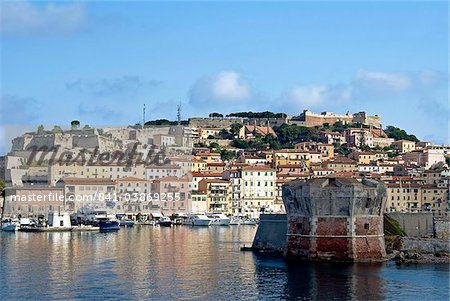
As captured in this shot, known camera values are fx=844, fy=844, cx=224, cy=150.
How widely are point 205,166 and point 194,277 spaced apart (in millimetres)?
64777

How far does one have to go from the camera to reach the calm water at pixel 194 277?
2942cm

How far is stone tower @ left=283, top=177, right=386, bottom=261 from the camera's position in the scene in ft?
119

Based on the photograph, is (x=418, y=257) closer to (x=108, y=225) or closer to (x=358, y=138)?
(x=108, y=225)

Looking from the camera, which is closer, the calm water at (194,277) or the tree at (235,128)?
the calm water at (194,277)

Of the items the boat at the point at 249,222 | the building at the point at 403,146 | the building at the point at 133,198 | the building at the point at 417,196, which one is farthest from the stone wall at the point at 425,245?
the building at the point at 403,146

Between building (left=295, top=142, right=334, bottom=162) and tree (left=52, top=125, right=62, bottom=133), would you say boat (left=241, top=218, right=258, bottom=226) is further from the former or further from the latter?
tree (left=52, top=125, right=62, bottom=133)

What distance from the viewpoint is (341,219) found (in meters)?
36.4

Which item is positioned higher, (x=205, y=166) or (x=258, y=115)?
(x=258, y=115)

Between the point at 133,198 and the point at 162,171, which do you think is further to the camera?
the point at 162,171

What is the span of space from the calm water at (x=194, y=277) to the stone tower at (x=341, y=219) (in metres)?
0.92

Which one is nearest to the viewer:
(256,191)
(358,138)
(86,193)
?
(86,193)

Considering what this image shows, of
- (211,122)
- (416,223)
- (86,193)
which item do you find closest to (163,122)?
(211,122)

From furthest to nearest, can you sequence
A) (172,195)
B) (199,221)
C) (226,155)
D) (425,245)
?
(226,155)
(172,195)
(199,221)
(425,245)

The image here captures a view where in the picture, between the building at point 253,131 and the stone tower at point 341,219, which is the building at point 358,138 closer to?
the building at point 253,131
